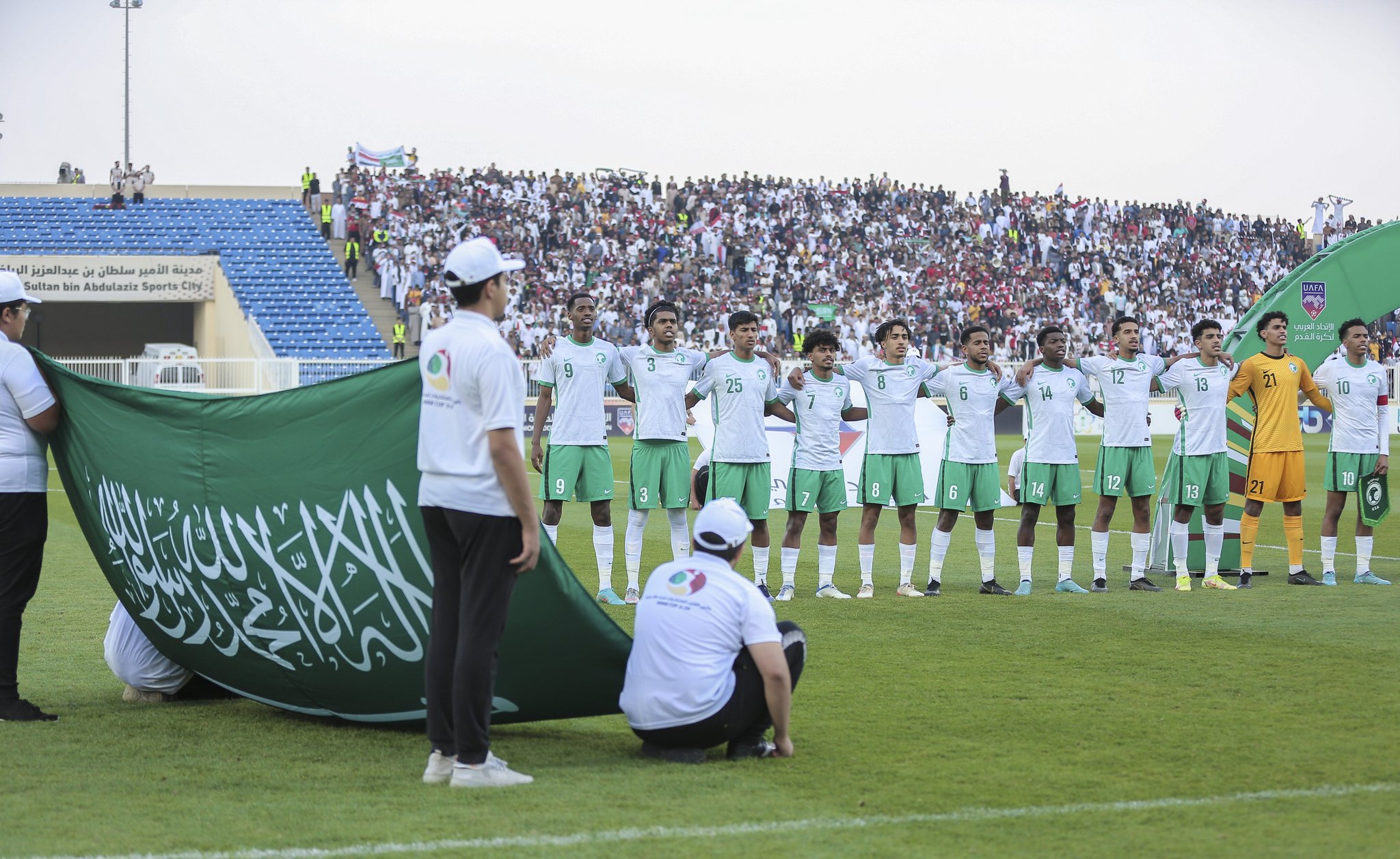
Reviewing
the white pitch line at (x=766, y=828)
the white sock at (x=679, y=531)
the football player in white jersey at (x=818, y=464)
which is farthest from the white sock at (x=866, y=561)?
the white pitch line at (x=766, y=828)

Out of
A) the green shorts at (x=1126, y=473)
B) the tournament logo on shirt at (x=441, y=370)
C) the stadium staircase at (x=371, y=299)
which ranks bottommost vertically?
the green shorts at (x=1126, y=473)

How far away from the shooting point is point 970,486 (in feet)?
36.2

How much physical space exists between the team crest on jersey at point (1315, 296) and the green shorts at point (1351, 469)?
1346mm

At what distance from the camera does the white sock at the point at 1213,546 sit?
1152 centimetres

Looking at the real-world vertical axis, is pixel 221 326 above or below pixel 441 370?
above

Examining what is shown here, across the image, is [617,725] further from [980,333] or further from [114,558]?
[980,333]

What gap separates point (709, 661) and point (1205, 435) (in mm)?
7212

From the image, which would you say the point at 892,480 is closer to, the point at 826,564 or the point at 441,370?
the point at 826,564

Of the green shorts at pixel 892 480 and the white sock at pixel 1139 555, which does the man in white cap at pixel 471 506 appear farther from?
the white sock at pixel 1139 555

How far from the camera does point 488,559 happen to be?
506cm

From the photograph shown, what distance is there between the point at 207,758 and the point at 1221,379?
8465 millimetres

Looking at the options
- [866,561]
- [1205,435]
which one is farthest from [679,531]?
[1205,435]

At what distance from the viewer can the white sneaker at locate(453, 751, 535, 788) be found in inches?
202

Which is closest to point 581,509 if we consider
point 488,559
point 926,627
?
point 926,627
